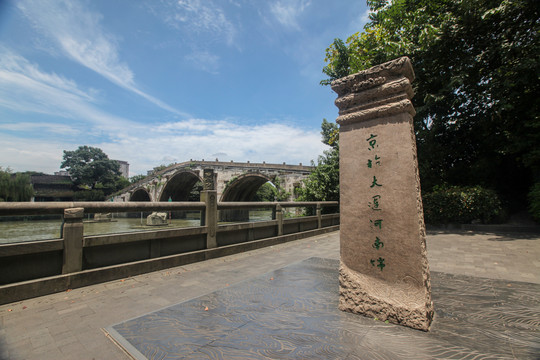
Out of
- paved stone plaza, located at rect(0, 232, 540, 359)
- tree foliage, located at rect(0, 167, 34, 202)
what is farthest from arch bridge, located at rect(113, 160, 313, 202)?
paved stone plaza, located at rect(0, 232, 540, 359)

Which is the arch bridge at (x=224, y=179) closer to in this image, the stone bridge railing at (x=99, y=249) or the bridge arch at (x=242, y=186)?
the bridge arch at (x=242, y=186)

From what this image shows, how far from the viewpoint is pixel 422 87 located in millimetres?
10797

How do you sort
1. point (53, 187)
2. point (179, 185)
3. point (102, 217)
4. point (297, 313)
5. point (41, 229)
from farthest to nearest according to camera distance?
point (53, 187) < point (179, 185) < point (102, 217) < point (41, 229) < point (297, 313)

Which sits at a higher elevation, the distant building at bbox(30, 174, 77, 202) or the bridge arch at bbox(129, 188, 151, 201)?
the distant building at bbox(30, 174, 77, 202)

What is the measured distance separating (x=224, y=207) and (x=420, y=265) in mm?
4429

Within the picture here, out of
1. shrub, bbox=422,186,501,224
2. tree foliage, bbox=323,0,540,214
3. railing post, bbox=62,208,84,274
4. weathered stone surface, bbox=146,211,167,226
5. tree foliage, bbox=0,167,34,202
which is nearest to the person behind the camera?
railing post, bbox=62,208,84,274

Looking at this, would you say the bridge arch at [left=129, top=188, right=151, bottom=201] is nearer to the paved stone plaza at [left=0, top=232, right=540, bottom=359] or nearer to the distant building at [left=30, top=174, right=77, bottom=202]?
the distant building at [left=30, top=174, right=77, bottom=202]

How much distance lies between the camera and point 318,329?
2.34 m

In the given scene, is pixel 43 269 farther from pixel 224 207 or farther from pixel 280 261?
pixel 280 261

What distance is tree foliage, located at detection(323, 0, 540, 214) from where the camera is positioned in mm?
8328

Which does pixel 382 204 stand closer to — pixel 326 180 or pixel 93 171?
pixel 326 180

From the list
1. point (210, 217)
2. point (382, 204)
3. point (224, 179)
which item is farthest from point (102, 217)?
point (224, 179)

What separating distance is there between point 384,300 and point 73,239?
394 cm

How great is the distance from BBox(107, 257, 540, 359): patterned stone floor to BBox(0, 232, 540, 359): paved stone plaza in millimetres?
13
